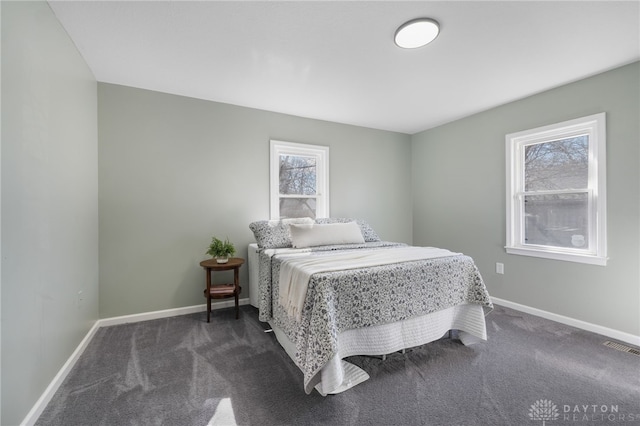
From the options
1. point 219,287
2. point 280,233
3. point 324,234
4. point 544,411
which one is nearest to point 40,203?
point 219,287

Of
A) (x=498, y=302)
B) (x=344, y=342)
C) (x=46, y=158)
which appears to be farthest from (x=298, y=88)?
(x=498, y=302)

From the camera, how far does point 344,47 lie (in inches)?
84.3

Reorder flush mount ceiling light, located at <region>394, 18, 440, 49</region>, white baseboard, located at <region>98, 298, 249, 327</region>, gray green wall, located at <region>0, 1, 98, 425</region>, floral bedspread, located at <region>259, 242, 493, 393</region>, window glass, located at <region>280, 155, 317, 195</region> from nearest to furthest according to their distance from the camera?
1. gray green wall, located at <region>0, 1, 98, 425</region>
2. floral bedspread, located at <region>259, 242, 493, 393</region>
3. flush mount ceiling light, located at <region>394, 18, 440, 49</region>
4. white baseboard, located at <region>98, 298, 249, 327</region>
5. window glass, located at <region>280, 155, 317, 195</region>

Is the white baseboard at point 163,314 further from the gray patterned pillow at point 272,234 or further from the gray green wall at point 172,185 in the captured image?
the gray patterned pillow at point 272,234

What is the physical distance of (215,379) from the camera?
6.05ft

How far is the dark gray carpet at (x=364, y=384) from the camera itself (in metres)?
1.51

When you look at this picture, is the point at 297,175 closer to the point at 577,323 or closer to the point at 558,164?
the point at 558,164

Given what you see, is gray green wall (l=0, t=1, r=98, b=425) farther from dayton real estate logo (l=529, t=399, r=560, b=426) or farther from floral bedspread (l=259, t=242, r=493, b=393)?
dayton real estate logo (l=529, t=399, r=560, b=426)

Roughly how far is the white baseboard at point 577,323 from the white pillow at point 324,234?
1950mm

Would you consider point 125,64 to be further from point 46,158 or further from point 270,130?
point 270,130

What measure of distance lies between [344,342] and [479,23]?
2.36 m

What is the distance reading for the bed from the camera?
1641 mm

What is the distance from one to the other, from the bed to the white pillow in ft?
0.64

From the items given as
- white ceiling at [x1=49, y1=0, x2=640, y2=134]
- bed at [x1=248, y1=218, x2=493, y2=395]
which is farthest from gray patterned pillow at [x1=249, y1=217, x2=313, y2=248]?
white ceiling at [x1=49, y1=0, x2=640, y2=134]
